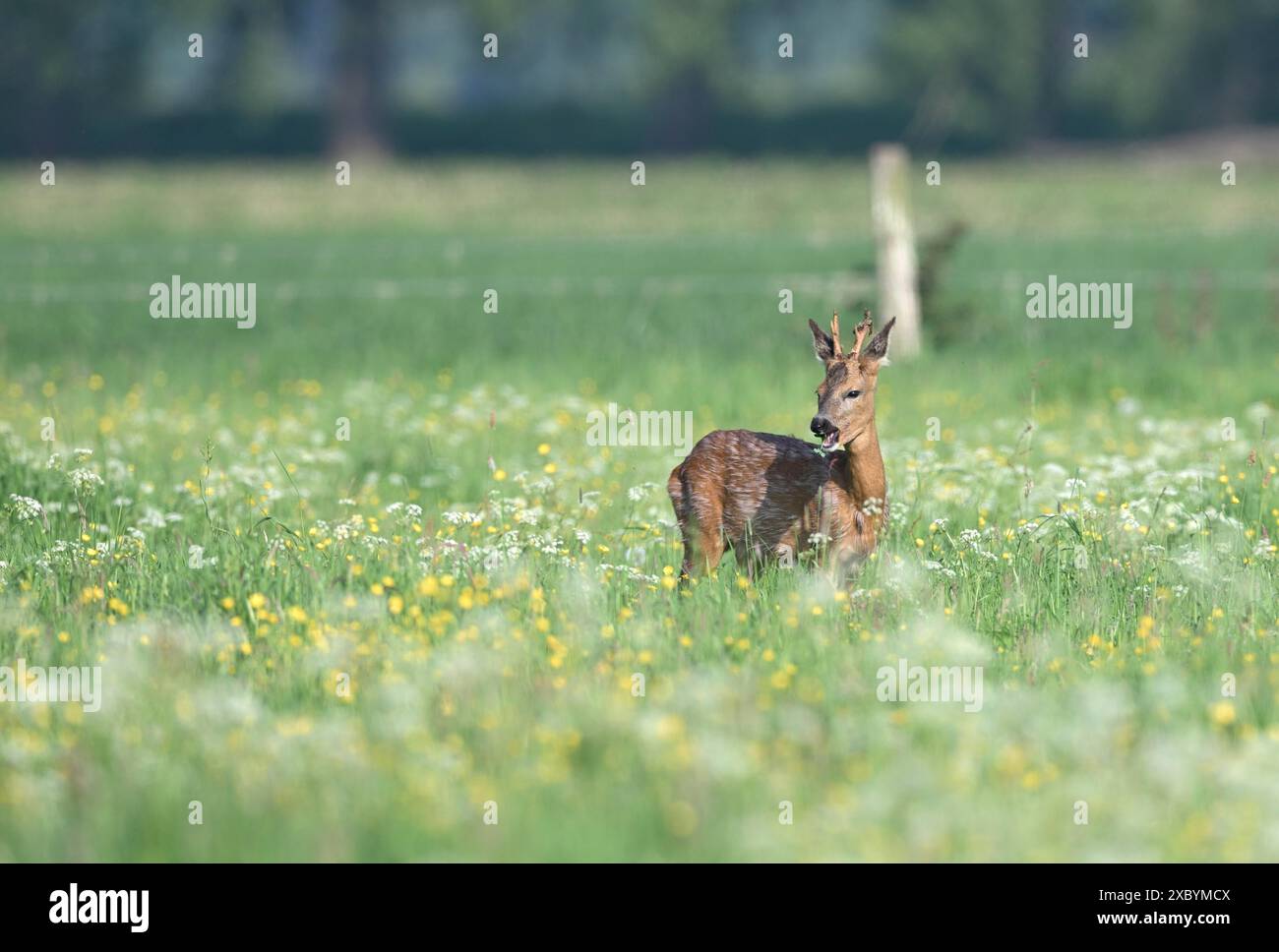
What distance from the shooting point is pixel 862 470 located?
8250 millimetres

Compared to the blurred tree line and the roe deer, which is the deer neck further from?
the blurred tree line

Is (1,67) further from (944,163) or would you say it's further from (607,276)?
(607,276)

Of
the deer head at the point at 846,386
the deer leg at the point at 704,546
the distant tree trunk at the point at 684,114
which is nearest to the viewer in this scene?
the deer head at the point at 846,386

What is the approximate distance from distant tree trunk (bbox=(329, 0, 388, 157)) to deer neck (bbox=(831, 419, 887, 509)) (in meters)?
50.4

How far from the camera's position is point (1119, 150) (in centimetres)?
5828

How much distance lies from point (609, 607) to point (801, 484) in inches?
52.0

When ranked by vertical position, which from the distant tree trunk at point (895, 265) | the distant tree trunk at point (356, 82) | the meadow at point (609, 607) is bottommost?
the meadow at point (609, 607)

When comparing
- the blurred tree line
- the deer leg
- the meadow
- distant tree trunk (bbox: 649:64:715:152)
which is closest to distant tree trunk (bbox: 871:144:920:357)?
the meadow

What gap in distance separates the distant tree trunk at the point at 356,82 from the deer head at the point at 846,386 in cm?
5040

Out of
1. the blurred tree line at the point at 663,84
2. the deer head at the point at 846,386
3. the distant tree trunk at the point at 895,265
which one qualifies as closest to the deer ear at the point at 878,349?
the deer head at the point at 846,386

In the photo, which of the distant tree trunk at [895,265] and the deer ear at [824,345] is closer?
the deer ear at [824,345]

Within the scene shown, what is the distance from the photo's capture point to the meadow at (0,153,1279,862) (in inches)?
213

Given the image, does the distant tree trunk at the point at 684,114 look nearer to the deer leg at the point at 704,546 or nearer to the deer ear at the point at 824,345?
the deer leg at the point at 704,546

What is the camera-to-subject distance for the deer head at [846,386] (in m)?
7.95
